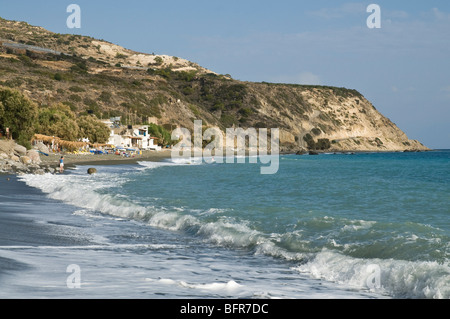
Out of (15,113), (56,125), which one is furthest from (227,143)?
(15,113)

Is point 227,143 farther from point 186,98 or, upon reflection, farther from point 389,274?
point 389,274

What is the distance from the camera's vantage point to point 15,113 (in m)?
58.4

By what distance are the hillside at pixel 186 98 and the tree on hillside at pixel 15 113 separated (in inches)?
1586

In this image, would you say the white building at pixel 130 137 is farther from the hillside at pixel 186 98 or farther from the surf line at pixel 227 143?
the hillside at pixel 186 98

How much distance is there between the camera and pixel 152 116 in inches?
4796

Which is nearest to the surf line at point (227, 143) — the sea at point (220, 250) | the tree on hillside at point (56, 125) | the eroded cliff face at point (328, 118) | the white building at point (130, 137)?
the white building at point (130, 137)

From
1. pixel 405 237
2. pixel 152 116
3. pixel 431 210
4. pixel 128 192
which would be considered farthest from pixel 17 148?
pixel 152 116

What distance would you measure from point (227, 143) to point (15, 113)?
7769 cm

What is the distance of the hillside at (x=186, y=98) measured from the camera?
115 meters

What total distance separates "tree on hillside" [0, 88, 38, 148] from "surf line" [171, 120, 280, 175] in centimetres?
4231

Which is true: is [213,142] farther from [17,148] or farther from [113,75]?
[17,148]

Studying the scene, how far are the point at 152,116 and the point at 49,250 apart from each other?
11271 cm

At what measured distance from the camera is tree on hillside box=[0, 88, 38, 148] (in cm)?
5778

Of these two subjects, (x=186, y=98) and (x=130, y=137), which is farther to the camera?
(x=186, y=98)
